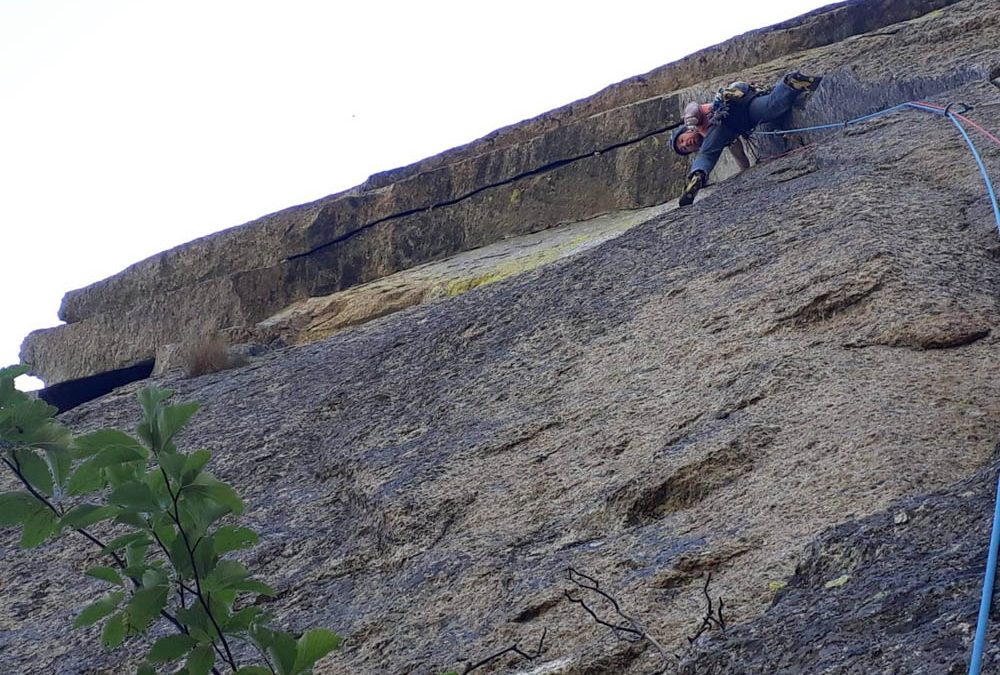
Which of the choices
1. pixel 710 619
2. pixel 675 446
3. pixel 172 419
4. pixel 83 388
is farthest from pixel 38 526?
pixel 83 388

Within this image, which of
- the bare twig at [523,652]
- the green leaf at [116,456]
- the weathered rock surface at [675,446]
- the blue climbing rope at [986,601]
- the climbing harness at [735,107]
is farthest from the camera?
the climbing harness at [735,107]

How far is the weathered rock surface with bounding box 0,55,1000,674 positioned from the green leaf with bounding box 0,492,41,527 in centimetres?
138

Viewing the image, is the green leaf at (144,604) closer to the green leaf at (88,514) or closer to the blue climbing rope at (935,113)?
the green leaf at (88,514)

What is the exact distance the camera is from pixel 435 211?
10078mm

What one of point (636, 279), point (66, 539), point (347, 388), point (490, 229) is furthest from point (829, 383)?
point (490, 229)

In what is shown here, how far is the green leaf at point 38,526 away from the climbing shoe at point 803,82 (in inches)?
244

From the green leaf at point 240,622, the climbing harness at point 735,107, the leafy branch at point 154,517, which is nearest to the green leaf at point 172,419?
the leafy branch at point 154,517

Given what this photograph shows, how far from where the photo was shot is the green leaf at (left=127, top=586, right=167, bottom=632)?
2.40m

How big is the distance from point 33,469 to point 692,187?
5750 mm

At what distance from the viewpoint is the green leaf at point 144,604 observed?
240cm

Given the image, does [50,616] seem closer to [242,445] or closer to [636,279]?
[242,445]

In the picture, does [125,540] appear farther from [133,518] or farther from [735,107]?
[735,107]

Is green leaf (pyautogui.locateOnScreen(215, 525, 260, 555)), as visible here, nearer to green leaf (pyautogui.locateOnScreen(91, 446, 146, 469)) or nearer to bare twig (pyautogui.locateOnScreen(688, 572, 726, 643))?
green leaf (pyautogui.locateOnScreen(91, 446, 146, 469))

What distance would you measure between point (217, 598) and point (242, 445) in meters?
3.77
